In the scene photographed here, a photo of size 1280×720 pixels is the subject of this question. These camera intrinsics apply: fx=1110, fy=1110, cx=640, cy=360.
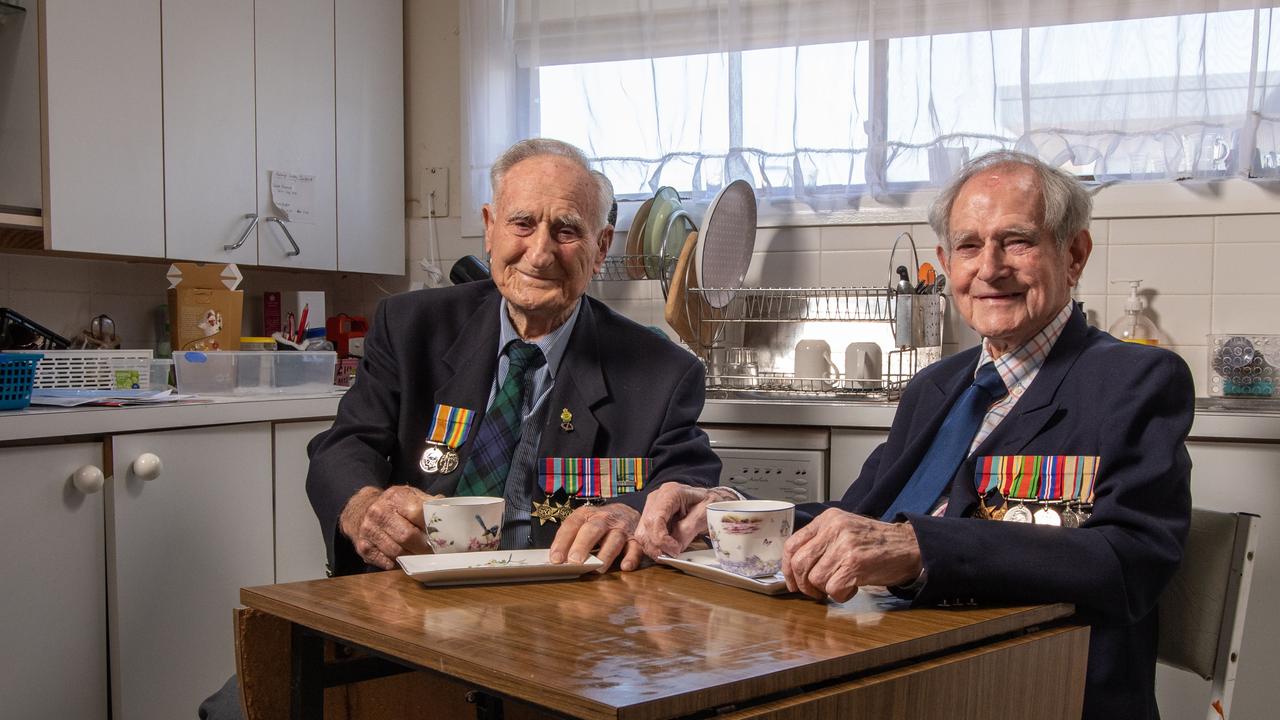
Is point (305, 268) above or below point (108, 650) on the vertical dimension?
above

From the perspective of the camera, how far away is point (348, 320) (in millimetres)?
3527

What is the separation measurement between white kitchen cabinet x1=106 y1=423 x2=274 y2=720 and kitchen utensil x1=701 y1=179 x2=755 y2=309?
1.15 metres

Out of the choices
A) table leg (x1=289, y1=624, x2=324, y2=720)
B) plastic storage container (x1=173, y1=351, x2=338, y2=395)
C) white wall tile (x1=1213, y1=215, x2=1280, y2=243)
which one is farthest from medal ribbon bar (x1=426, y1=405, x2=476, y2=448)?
white wall tile (x1=1213, y1=215, x2=1280, y2=243)

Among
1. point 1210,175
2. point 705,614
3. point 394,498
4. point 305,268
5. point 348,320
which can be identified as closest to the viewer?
point 705,614

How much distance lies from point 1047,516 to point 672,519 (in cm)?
45

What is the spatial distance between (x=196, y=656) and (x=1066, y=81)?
2.50 meters

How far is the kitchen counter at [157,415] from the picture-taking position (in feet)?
6.79

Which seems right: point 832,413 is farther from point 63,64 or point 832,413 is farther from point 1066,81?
point 63,64

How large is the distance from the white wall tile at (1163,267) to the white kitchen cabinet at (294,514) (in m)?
2.04

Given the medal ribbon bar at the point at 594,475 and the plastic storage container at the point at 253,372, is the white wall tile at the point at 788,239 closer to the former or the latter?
the plastic storage container at the point at 253,372

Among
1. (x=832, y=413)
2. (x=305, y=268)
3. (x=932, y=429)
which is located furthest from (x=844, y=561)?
(x=305, y=268)

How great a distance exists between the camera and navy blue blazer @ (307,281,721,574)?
1678 mm

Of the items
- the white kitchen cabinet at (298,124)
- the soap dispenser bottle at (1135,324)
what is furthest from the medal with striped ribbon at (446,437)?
the soap dispenser bottle at (1135,324)

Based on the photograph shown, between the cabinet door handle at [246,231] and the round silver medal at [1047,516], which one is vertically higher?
the cabinet door handle at [246,231]
